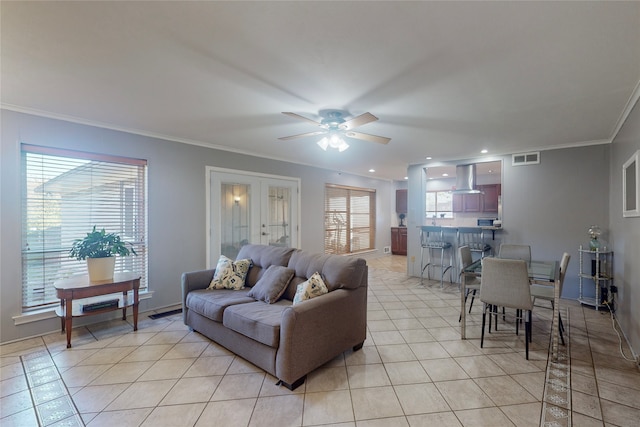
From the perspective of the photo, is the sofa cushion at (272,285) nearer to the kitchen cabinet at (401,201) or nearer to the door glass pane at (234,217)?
the door glass pane at (234,217)

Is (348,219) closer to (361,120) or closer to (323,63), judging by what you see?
(361,120)

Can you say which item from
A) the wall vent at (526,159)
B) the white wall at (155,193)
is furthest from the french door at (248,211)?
the wall vent at (526,159)

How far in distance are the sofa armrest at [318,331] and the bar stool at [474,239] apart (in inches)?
125

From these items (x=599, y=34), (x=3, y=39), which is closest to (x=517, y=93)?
(x=599, y=34)

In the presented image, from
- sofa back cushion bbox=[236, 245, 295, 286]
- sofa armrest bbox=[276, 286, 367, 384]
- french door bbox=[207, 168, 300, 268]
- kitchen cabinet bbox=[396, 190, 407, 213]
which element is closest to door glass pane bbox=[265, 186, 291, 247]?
french door bbox=[207, 168, 300, 268]

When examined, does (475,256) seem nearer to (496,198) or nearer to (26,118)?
(496,198)

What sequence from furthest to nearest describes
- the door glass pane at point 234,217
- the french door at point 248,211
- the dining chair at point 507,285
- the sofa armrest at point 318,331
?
1. the door glass pane at point 234,217
2. the french door at point 248,211
3. the dining chair at point 507,285
4. the sofa armrest at point 318,331

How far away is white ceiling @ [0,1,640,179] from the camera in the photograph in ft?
5.07

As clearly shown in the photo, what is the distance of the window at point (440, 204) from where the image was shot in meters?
8.08

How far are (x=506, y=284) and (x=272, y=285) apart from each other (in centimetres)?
230

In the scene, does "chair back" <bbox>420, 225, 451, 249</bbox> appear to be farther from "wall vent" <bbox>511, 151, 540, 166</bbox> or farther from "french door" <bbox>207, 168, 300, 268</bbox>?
"french door" <bbox>207, 168, 300, 268</bbox>

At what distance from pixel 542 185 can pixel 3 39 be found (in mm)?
6321

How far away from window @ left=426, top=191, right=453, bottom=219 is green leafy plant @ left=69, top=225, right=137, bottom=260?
24.3ft

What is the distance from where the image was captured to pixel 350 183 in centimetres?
732
